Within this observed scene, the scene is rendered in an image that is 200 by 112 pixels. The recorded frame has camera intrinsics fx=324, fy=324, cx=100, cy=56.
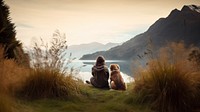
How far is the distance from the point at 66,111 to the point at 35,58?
1.94 metres

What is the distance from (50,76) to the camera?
7.08m

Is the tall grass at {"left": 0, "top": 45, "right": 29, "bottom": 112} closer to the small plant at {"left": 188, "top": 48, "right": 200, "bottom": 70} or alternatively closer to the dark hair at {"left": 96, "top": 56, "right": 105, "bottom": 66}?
the dark hair at {"left": 96, "top": 56, "right": 105, "bottom": 66}

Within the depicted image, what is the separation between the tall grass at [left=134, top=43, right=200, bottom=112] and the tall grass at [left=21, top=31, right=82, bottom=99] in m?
1.63

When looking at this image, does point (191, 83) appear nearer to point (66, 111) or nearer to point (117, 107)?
point (117, 107)

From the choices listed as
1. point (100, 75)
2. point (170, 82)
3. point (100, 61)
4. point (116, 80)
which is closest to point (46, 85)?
point (170, 82)

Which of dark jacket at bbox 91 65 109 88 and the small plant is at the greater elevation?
the small plant

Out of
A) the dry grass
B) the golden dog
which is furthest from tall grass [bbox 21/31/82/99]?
the golden dog

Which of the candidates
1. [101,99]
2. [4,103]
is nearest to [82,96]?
[101,99]

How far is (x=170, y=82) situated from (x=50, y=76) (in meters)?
2.57

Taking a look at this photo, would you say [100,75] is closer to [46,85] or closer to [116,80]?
[116,80]

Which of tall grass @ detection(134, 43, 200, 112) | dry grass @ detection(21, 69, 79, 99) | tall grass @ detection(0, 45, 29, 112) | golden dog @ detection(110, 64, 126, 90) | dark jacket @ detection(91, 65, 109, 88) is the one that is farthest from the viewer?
dark jacket @ detection(91, 65, 109, 88)

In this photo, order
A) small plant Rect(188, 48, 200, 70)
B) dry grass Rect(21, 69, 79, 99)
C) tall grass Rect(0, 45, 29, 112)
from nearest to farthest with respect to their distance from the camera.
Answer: tall grass Rect(0, 45, 29, 112) < dry grass Rect(21, 69, 79, 99) < small plant Rect(188, 48, 200, 70)

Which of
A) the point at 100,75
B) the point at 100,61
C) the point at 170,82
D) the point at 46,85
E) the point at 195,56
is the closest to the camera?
the point at 170,82

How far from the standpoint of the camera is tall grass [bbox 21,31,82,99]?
Result: 700 centimetres
